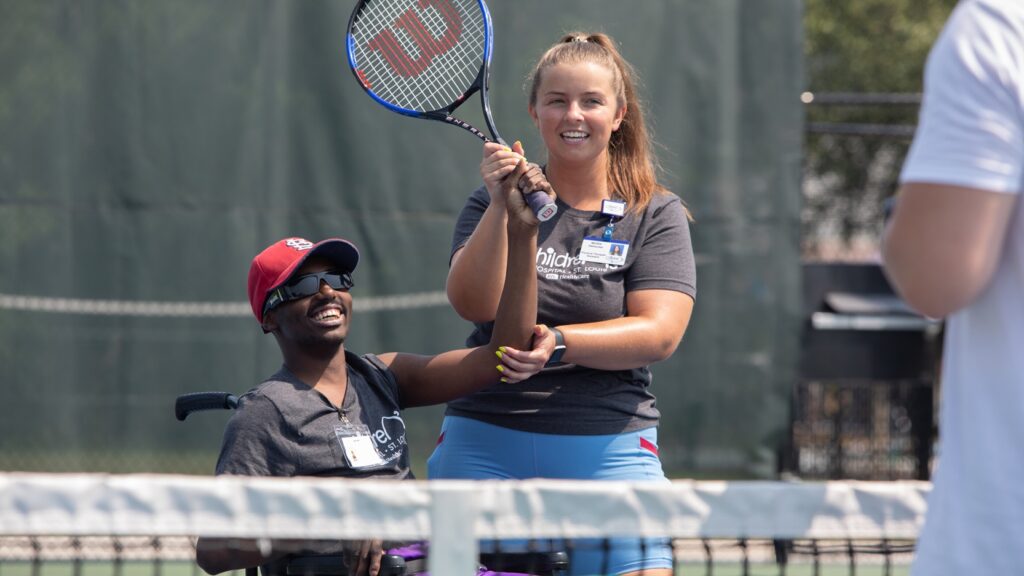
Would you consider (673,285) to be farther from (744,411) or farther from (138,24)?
(138,24)

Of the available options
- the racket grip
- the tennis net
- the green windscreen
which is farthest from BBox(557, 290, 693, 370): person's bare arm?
the green windscreen

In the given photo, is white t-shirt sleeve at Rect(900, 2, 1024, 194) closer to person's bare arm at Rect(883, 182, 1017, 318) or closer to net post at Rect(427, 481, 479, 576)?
person's bare arm at Rect(883, 182, 1017, 318)

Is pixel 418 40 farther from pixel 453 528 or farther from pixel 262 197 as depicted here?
pixel 262 197

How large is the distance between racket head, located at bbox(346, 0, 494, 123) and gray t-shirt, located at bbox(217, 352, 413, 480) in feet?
2.59

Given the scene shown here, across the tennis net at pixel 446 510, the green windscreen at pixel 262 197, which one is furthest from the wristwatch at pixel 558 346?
the green windscreen at pixel 262 197

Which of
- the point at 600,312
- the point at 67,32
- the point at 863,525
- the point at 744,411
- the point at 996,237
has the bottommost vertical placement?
the point at 744,411

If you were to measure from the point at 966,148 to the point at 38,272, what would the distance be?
502 cm

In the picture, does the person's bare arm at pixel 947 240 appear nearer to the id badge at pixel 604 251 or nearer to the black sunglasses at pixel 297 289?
the id badge at pixel 604 251

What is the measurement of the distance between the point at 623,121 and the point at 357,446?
0.95 metres

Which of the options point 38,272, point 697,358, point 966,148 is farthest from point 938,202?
point 38,272

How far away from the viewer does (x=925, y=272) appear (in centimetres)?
149

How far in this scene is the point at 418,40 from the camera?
325 centimetres

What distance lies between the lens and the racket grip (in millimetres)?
2523

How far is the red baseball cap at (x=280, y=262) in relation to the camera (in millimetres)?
2768
